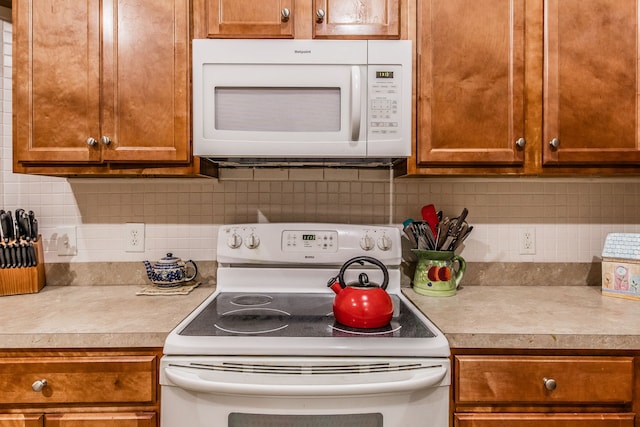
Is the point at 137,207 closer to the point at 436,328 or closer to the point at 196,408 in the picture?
the point at 196,408

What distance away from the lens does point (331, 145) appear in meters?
Result: 1.30

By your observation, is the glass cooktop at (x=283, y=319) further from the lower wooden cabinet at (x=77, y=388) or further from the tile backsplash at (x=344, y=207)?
the tile backsplash at (x=344, y=207)

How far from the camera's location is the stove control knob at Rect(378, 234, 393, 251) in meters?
1.54

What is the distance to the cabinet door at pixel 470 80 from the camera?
134cm

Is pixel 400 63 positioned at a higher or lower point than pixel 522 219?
higher

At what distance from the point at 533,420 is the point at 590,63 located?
3.80ft

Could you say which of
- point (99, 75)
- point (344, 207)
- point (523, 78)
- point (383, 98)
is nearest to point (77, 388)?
point (99, 75)

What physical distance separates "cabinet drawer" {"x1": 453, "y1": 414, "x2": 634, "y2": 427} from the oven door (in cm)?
9

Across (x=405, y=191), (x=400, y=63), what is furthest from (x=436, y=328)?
(x=400, y=63)

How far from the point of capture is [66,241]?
167cm

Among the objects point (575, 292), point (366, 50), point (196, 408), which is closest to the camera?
point (196, 408)

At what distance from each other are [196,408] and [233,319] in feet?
0.90

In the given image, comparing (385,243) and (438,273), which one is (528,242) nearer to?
(438,273)

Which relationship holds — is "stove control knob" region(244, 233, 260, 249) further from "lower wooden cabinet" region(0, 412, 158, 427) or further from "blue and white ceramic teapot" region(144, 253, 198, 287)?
"lower wooden cabinet" region(0, 412, 158, 427)
